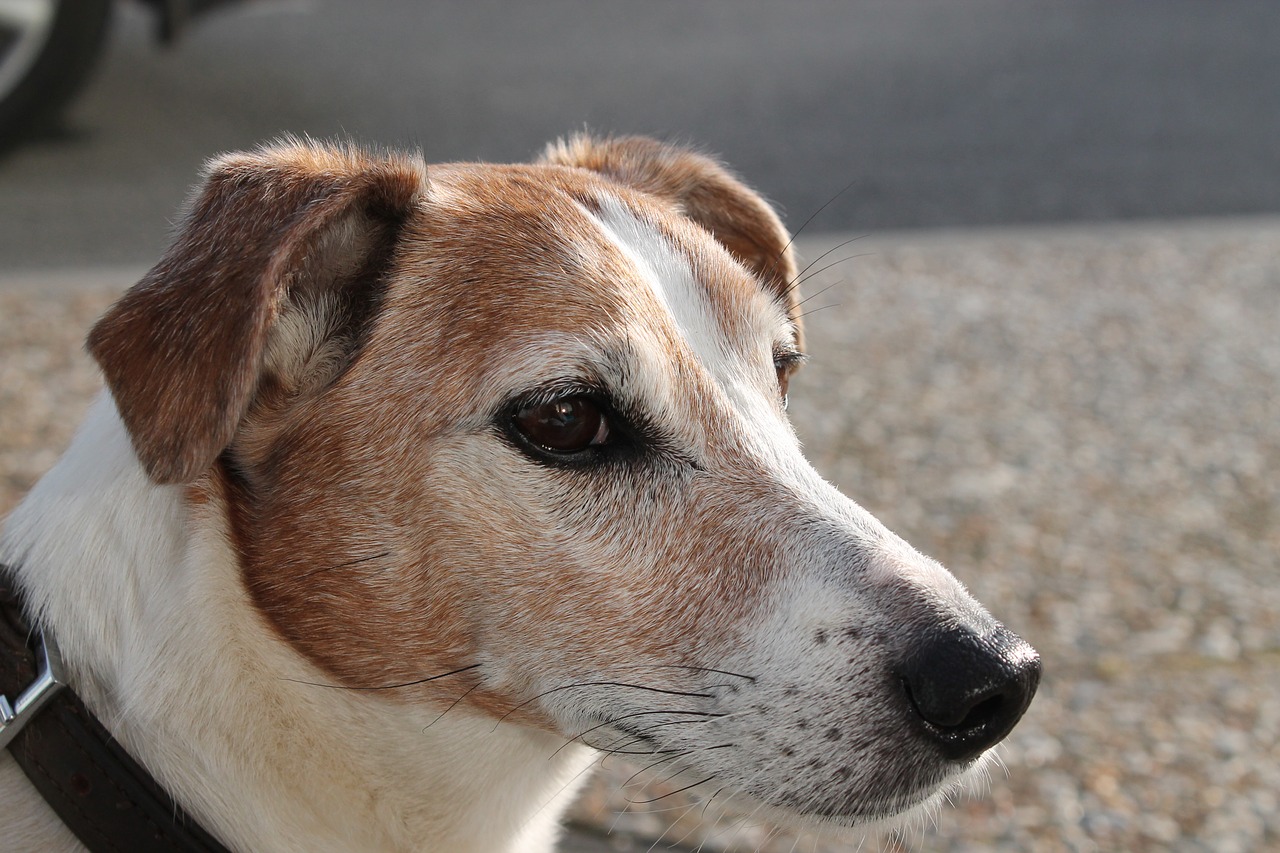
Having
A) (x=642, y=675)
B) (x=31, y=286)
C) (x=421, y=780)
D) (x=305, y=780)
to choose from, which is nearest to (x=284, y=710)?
(x=305, y=780)

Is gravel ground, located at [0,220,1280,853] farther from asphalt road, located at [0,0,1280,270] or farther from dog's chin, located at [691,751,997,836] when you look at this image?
asphalt road, located at [0,0,1280,270]

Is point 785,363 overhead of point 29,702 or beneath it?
beneath

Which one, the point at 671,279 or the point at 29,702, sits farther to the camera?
the point at 671,279

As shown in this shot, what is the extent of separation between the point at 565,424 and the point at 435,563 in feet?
1.02

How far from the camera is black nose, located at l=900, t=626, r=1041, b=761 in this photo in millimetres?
1886

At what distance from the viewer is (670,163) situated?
293 centimetres

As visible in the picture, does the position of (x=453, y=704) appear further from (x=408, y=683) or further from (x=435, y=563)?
(x=435, y=563)

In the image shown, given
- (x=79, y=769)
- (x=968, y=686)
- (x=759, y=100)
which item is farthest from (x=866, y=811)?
(x=759, y=100)

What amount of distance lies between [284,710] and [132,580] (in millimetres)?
312

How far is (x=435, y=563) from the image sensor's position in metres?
2.06

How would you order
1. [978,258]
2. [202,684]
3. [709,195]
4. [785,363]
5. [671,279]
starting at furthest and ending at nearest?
[978,258] < [709,195] < [785,363] < [671,279] < [202,684]

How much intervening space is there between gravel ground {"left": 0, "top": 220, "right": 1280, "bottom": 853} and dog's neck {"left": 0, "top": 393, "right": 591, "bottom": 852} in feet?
2.17

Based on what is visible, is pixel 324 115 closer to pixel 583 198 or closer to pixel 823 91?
pixel 823 91

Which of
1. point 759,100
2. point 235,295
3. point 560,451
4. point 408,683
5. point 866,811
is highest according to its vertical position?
point 235,295
